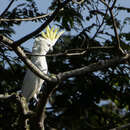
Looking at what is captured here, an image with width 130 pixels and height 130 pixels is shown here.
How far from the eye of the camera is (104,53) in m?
4.25

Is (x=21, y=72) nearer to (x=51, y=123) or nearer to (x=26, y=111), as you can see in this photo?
(x=51, y=123)

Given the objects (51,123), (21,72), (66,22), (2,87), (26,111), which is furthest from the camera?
(21,72)

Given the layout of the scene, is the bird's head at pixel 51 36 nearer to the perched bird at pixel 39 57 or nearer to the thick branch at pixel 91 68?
the perched bird at pixel 39 57

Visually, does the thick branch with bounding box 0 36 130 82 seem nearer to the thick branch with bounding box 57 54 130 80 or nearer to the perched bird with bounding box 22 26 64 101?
the thick branch with bounding box 57 54 130 80

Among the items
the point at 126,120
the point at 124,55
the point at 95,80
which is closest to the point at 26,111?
the point at 124,55

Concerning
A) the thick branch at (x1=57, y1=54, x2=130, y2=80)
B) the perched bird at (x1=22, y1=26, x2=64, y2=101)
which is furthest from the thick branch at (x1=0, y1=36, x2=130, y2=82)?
the perched bird at (x1=22, y1=26, x2=64, y2=101)

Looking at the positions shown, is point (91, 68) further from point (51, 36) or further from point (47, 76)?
point (51, 36)

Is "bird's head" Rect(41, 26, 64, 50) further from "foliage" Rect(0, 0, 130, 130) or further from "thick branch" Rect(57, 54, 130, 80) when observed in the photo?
"thick branch" Rect(57, 54, 130, 80)

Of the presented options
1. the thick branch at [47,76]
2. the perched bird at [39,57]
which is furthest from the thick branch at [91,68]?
the perched bird at [39,57]

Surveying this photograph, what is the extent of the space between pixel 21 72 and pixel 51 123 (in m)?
1.22

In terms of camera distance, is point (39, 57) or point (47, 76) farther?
point (39, 57)

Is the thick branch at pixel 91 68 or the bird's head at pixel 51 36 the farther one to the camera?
the bird's head at pixel 51 36

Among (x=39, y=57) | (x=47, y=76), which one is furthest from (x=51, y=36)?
(x=47, y=76)

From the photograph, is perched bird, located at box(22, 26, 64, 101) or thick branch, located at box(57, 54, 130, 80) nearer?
thick branch, located at box(57, 54, 130, 80)
